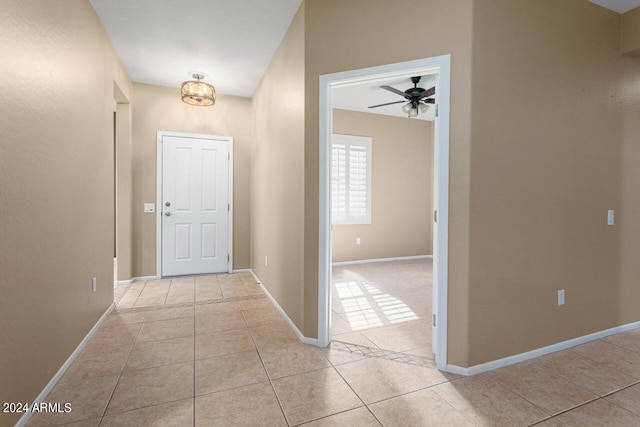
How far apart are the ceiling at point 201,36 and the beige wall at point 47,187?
13.9 inches

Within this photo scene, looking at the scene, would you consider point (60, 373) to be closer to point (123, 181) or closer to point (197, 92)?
point (123, 181)

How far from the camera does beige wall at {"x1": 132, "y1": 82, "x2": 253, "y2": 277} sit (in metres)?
4.24

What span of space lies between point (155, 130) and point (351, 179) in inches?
130

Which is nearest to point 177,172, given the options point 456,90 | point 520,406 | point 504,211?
point 456,90

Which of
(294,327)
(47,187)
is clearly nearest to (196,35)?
(47,187)

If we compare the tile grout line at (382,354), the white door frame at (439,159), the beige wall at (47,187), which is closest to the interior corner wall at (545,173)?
the white door frame at (439,159)

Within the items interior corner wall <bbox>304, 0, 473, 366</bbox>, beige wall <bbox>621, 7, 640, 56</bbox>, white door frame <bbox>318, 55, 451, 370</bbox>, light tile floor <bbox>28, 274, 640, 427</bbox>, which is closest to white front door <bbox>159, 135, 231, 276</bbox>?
light tile floor <bbox>28, 274, 640, 427</bbox>

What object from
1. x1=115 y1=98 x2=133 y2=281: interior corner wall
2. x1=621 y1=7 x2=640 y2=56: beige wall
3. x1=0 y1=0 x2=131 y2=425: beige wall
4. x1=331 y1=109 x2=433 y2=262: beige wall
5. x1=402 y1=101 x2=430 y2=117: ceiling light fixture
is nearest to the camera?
x1=0 y1=0 x2=131 y2=425: beige wall

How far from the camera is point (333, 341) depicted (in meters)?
2.51

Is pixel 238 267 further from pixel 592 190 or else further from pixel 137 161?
Result: pixel 592 190

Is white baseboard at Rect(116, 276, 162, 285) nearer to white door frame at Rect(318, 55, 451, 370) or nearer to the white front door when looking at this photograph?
the white front door

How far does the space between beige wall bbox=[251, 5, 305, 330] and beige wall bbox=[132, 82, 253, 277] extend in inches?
27.0

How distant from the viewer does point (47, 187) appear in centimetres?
184

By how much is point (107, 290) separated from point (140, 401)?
171 centimetres
